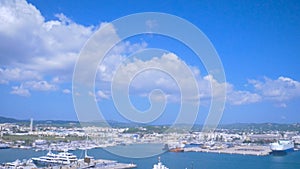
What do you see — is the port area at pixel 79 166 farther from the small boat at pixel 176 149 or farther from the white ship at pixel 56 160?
the small boat at pixel 176 149

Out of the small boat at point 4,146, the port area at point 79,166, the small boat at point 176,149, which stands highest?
the small boat at point 4,146

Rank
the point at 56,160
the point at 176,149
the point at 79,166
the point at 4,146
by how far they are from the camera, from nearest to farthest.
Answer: the point at 79,166, the point at 56,160, the point at 176,149, the point at 4,146

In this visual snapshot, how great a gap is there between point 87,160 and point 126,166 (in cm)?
99

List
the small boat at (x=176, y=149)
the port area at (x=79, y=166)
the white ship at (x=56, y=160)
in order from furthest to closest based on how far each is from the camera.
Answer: the small boat at (x=176, y=149), the white ship at (x=56, y=160), the port area at (x=79, y=166)

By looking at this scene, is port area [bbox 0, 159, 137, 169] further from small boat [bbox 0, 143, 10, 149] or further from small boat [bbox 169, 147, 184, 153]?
small boat [bbox 0, 143, 10, 149]

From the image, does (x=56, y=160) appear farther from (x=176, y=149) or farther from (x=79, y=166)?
(x=176, y=149)

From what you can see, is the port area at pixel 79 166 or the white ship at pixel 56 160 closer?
the port area at pixel 79 166

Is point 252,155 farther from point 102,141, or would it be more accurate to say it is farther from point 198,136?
point 198,136

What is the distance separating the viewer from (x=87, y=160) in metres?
9.40

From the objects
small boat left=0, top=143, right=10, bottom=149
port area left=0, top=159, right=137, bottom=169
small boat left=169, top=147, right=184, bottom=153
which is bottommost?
port area left=0, top=159, right=137, bottom=169

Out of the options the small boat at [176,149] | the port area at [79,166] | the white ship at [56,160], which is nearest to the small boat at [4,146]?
the white ship at [56,160]

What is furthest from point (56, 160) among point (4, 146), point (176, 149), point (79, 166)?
point (4, 146)

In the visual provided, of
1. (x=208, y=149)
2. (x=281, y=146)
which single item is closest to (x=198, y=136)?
(x=208, y=149)

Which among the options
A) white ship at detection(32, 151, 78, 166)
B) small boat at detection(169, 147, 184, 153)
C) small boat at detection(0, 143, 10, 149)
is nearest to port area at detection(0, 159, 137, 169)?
white ship at detection(32, 151, 78, 166)
